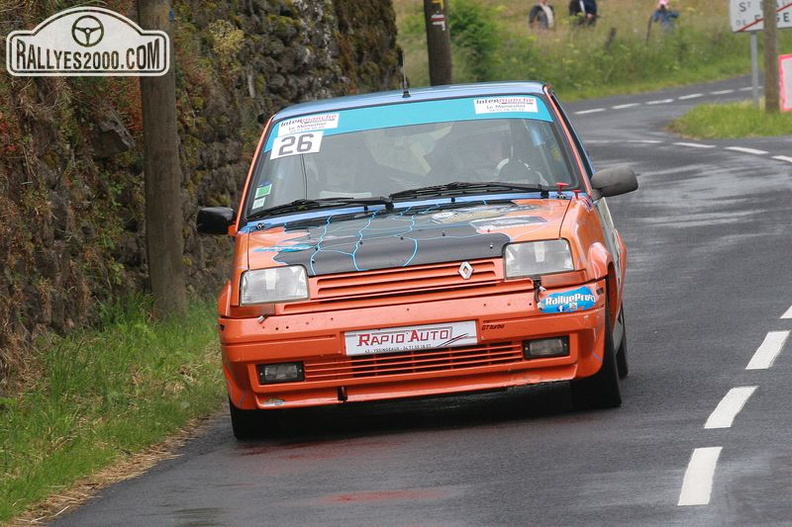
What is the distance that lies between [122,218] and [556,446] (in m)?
6.40

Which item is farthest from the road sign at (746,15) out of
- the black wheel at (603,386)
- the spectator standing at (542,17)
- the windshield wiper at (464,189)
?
the black wheel at (603,386)

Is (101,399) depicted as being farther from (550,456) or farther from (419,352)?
(550,456)

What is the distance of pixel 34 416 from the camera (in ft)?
33.1

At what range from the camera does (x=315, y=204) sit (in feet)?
33.3

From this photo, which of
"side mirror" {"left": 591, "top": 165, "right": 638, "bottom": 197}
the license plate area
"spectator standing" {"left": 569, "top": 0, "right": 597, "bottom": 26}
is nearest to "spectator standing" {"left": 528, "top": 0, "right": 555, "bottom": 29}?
"spectator standing" {"left": 569, "top": 0, "right": 597, "bottom": 26}

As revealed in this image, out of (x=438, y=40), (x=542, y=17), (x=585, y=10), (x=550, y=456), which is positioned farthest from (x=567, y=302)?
(x=542, y=17)

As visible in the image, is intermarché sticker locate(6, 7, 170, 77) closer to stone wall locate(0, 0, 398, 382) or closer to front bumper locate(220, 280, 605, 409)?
stone wall locate(0, 0, 398, 382)

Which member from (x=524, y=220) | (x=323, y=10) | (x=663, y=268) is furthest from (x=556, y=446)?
(x=323, y=10)

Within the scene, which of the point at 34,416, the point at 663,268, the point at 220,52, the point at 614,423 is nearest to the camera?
the point at 614,423

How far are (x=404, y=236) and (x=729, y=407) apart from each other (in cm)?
179

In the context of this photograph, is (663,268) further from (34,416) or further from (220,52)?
(34,416)

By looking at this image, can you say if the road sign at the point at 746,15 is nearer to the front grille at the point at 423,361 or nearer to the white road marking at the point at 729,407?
the white road marking at the point at 729,407

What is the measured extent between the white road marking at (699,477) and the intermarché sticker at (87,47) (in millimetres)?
5714

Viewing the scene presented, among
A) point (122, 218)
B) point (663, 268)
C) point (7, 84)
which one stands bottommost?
point (663, 268)
